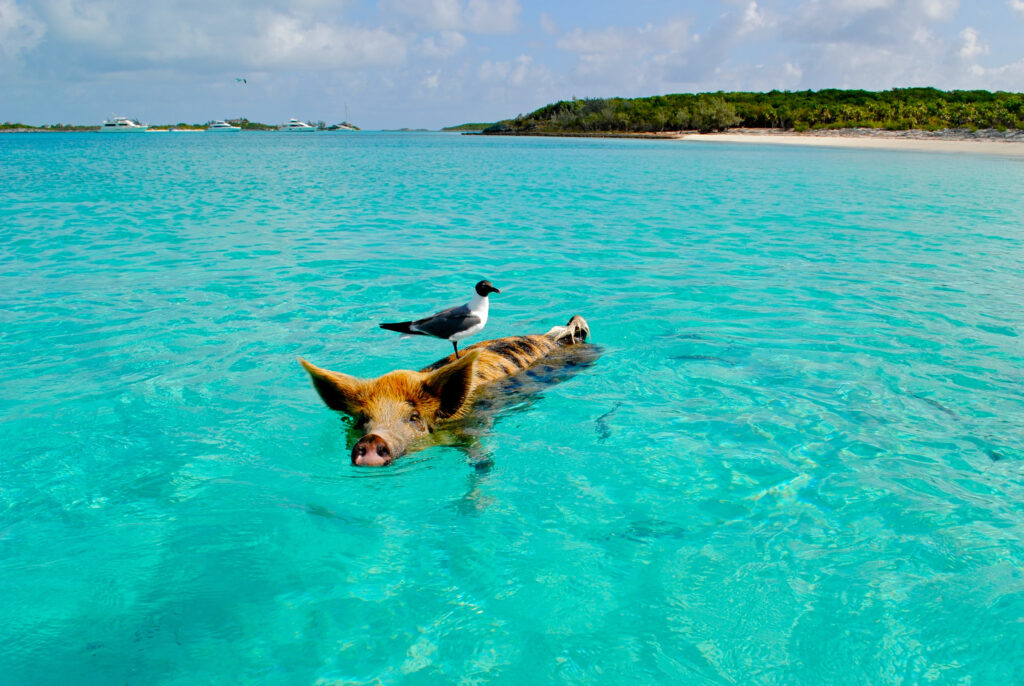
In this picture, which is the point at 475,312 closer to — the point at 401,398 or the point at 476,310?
the point at 476,310

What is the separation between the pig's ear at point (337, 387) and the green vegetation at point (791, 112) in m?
95.2

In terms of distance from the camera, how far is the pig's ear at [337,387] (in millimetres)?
5580

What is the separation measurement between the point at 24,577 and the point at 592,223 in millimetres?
19781

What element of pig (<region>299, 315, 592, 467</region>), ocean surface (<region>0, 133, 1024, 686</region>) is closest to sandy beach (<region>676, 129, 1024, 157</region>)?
ocean surface (<region>0, 133, 1024, 686</region>)

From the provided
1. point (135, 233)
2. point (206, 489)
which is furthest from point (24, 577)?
point (135, 233)

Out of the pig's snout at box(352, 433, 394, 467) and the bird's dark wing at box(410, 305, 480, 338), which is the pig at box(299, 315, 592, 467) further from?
the bird's dark wing at box(410, 305, 480, 338)

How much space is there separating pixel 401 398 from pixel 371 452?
0.91m

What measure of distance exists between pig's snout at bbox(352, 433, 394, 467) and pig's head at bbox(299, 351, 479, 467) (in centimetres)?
22

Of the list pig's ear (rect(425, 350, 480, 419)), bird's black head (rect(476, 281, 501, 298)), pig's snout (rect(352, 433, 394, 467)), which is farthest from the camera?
bird's black head (rect(476, 281, 501, 298))

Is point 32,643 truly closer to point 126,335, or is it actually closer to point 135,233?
point 126,335

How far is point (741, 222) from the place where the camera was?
22.3 metres

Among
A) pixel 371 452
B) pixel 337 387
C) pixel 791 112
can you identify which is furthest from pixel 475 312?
pixel 791 112

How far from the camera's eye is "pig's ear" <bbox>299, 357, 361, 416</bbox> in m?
5.58

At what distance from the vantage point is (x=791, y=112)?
115 meters
